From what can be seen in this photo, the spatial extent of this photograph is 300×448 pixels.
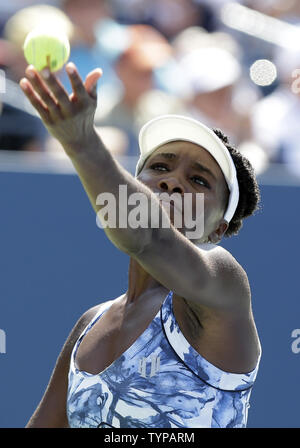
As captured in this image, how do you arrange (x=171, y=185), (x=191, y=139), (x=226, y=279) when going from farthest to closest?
(x=191, y=139), (x=171, y=185), (x=226, y=279)

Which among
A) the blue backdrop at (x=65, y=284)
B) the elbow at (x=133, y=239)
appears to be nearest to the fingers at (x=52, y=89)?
the elbow at (x=133, y=239)

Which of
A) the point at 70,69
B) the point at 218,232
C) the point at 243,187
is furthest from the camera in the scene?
the point at 243,187

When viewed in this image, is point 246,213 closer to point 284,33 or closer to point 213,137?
point 213,137

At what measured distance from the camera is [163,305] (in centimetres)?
181

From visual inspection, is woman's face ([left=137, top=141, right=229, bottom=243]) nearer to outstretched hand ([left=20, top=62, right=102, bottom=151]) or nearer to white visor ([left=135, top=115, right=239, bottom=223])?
white visor ([left=135, top=115, right=239, bottom=223])

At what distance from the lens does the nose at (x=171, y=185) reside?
1.83m

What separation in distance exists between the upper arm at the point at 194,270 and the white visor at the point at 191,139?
1.16 feet

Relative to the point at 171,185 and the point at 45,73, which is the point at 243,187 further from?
the point at 45,73

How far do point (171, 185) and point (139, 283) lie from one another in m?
0.30

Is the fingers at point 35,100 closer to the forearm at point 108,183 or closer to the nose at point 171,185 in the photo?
the forearm at point 108,183

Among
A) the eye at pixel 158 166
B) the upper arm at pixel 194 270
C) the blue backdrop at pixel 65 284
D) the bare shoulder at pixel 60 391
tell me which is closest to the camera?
the upper arm at pixel 194 270

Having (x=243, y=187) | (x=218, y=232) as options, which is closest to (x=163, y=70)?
(x=243, y=187)

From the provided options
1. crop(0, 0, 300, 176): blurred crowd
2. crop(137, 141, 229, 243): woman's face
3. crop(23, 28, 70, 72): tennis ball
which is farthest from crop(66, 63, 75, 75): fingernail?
crop(0, 0, 300, 176): blurred crowd
